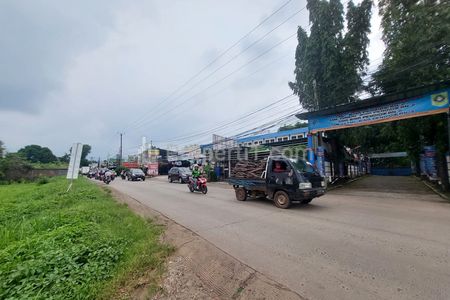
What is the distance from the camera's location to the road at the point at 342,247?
3143 mm

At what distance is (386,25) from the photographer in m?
13.0

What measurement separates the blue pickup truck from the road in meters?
0.64

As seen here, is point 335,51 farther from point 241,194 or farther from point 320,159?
point 241,194

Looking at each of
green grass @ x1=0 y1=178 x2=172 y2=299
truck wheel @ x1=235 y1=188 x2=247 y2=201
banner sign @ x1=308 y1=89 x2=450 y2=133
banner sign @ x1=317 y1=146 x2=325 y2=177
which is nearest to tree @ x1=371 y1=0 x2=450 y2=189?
banner sign @ x1=308 y1=89 x2=450 y2=133

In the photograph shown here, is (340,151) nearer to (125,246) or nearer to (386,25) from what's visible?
(386,25)

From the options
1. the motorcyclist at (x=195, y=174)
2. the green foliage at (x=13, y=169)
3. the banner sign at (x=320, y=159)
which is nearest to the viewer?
the motorcyclist at (x=195, y=174)

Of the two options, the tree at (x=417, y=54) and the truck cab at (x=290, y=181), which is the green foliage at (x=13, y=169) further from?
the tree at (x=417, y=54)

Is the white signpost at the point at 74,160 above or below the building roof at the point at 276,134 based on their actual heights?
below

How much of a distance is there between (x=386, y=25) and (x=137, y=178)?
29263mm

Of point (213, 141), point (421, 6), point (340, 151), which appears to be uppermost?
point (421, 6)

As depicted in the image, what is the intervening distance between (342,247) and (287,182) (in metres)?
4.20

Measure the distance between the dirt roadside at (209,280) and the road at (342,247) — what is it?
0.24m

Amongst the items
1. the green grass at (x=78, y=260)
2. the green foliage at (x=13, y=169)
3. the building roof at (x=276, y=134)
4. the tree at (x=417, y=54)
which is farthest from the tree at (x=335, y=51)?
the green foliage at (x=13, y=169)

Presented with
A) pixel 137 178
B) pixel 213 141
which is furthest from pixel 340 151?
pixel 137 178
